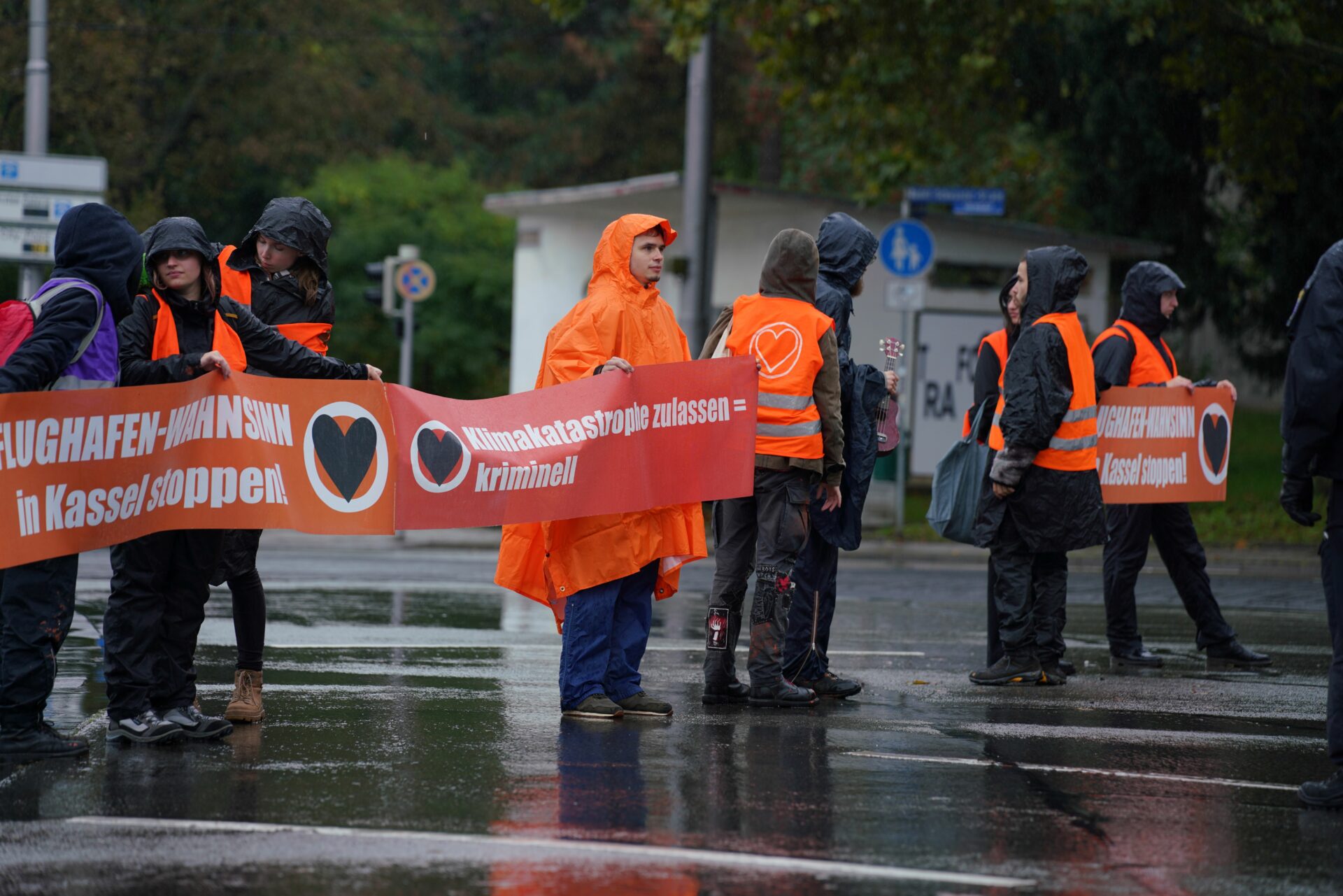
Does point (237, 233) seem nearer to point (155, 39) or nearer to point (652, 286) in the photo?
point (155, 39)

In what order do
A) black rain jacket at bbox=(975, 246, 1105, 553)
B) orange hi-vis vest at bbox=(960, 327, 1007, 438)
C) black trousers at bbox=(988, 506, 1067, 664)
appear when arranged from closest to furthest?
black rain jacket at bbox=(975, 246, 1105, 553)
black trousers at bbox=(988, 506, 1067, 664)
orange hi-vis vest at bbox=(960, 327, 1007, 438)

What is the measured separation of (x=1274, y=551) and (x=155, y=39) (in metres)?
27.7

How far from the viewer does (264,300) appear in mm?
7074

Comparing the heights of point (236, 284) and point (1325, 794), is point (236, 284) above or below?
above

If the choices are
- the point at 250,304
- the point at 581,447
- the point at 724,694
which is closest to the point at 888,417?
the point at 724,694

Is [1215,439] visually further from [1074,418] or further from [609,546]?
[609,546]

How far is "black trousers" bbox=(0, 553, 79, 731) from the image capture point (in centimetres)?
604

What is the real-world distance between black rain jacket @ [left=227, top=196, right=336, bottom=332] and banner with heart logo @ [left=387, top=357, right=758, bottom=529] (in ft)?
1.85

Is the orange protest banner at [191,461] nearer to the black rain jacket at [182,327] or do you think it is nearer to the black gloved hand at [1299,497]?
the black rain jacket at [182,327]

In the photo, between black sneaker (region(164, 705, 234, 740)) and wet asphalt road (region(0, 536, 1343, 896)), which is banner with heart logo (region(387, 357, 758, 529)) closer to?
wet asphalt road (region(0, 536, 1343, 896))

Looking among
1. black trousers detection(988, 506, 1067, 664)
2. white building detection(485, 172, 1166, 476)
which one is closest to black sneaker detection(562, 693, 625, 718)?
black trousers detection(988, 506, 1067, 664)

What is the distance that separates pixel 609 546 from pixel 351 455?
114cm

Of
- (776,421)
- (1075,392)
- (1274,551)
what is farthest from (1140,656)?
(1274,551)

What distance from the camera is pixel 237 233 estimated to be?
148 feet
